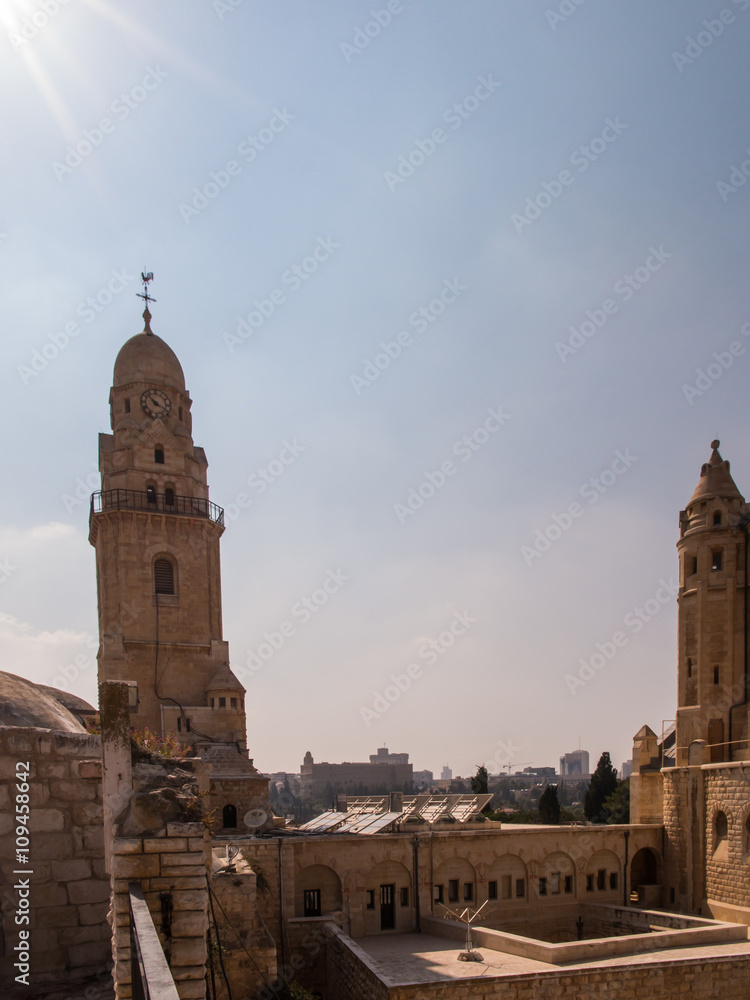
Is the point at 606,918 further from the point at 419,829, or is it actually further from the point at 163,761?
the point at 163,761

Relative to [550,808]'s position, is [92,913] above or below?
above

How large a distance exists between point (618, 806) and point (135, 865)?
5468cm

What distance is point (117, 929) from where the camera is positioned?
14.7ft

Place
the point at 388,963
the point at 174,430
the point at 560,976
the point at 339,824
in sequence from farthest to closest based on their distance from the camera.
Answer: the point at 174,430 < the point at 339,824 < the point at 388,963 < the point at 560,976

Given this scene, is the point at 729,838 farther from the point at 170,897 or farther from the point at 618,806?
the point at 618,806

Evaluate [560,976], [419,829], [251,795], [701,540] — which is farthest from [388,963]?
[701,540]

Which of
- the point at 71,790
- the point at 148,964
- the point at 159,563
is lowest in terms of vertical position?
the point at 71,790

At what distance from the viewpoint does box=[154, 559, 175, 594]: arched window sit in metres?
32.3

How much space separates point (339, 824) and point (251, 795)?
4429 millimetres

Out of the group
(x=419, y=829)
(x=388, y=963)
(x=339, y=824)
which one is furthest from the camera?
(x=339, y=824)

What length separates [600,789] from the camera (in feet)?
180

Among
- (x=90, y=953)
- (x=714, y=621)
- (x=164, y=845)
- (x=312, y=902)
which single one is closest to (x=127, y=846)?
(x=164, y=845)

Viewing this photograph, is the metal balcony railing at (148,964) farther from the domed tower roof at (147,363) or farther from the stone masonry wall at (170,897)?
the domed tower roof at (147,363)

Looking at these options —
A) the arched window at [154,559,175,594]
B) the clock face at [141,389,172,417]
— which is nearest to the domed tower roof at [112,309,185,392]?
the clock face at [141,389,172,417]
